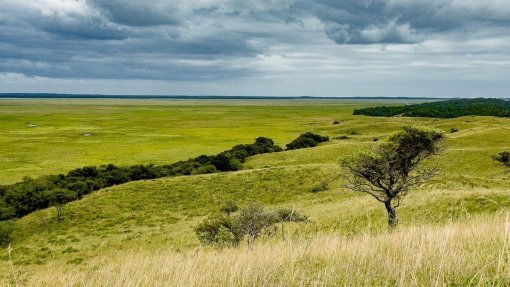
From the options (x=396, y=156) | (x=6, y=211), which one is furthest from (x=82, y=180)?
(x=396, y=156)

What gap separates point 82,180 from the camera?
218ft

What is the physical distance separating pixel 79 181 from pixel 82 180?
3200 millimetres

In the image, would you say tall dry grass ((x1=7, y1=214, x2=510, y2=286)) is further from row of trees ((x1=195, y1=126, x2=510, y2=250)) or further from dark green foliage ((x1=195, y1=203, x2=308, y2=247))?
row of trees ((x1=195, y1=126, x2=510, y2=250))

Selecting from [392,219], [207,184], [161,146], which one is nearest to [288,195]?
[207,184]

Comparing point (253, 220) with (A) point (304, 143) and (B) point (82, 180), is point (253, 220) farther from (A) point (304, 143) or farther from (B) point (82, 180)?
(A) point (304, 143)

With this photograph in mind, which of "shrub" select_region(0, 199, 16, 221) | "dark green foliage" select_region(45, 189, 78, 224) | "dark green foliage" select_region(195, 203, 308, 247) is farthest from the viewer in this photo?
"dark green foliage" select_region(45, 189, 78, 224)

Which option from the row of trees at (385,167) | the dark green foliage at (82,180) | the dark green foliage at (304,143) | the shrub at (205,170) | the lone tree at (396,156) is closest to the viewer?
the row of trees at (385,167)

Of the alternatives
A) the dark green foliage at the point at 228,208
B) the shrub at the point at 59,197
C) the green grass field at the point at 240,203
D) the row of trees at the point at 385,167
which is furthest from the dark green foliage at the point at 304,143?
the row of trees at the point at 385,167

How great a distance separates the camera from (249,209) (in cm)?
3125

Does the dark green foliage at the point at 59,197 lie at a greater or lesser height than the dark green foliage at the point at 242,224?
lesser

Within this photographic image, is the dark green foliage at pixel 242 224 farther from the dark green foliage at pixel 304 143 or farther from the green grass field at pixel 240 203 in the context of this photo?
the dark green foliage at pixel 304 143

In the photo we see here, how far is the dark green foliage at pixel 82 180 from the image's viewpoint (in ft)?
180

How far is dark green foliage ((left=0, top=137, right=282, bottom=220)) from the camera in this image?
180ft

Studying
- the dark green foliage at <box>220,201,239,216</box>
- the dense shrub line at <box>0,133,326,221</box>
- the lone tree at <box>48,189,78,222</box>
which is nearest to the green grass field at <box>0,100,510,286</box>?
the lone tree at <box>48,189,78,222</box>
